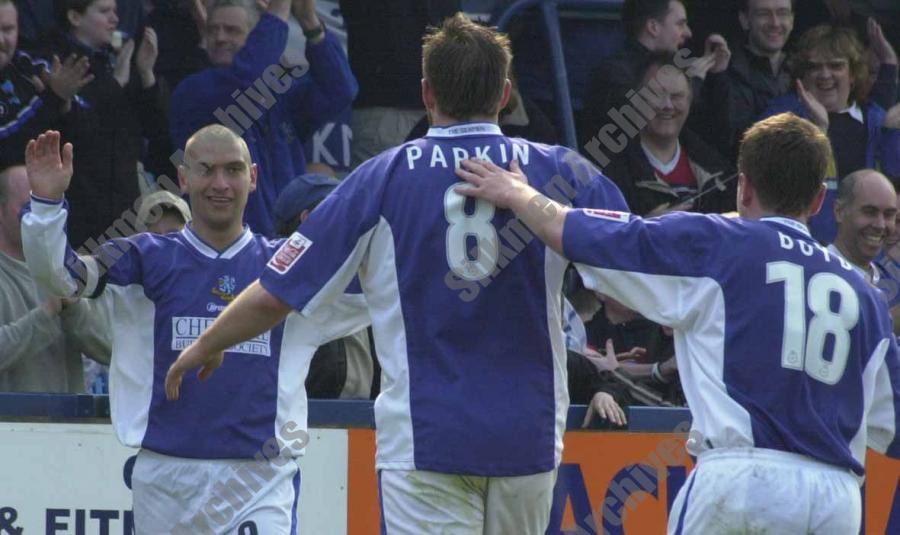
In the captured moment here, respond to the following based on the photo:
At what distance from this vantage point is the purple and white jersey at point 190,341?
6074 mm

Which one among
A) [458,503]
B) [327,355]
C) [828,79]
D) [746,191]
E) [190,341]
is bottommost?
[458,503]

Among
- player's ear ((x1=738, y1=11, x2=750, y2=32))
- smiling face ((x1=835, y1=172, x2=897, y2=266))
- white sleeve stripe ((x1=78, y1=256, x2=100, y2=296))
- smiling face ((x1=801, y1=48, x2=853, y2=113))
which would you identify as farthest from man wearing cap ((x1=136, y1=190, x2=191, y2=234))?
player's ear ((x1=738, y1=11, x2=750, y2=32))

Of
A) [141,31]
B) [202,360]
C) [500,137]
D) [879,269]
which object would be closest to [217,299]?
[202,360]

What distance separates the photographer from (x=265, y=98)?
8781mm

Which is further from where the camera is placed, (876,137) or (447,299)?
(876,137)

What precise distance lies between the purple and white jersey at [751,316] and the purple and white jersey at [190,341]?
1.35 meters

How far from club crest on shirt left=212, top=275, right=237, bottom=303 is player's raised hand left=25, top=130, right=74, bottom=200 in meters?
0.77

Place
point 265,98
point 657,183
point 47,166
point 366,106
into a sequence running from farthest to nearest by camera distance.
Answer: point 366,106 → point 657,183 → point 265,98 → point 47,166

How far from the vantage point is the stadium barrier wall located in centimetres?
711

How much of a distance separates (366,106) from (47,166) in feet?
12.7

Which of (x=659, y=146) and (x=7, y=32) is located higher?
(x=7, y=32)

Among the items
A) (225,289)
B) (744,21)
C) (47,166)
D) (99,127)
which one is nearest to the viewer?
(47,166)

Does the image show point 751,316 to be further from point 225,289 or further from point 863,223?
point 863,223

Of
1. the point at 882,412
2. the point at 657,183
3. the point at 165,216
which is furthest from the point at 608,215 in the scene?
the point at 657,183
